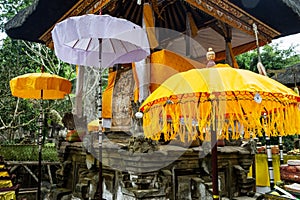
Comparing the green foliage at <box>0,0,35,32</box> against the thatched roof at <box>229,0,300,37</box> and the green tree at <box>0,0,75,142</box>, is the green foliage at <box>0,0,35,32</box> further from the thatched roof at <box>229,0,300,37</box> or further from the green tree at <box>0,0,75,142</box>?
the thatched roof at <box>229,0,300,37</box>

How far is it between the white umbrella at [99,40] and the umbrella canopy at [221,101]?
1222mm

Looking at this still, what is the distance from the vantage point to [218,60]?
8.05m

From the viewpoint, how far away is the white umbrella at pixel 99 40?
322 centimetres

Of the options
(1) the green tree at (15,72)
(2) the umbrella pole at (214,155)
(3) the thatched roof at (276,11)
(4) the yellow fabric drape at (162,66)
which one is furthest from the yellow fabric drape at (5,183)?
(3) the thatched roof at (276,11)

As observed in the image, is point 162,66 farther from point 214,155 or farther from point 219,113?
point 214,155

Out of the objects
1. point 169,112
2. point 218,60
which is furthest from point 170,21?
point 169,112

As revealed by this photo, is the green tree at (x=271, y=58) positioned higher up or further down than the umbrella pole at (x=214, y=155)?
higher up

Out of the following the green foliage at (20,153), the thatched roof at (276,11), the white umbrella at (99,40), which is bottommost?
the green foliage at (20,153)

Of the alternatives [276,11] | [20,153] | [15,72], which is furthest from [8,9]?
[276,11]

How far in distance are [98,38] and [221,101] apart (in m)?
1.99

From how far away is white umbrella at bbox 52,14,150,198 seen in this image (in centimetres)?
322

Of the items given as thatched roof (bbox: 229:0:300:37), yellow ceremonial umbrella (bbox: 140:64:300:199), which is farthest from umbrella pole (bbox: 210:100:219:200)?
thatched roof (bbox: 229:0:300:37)

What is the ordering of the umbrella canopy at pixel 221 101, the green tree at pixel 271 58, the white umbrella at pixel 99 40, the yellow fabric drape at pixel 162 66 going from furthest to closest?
the green tree at pixel 271 58, the yellow fabric drape at pixel 162 66, the white umbrella at pixel 99 40, the umbrella canopy at pixel 221 101

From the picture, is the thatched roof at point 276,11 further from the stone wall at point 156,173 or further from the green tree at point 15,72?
the green tree at point 15,72
